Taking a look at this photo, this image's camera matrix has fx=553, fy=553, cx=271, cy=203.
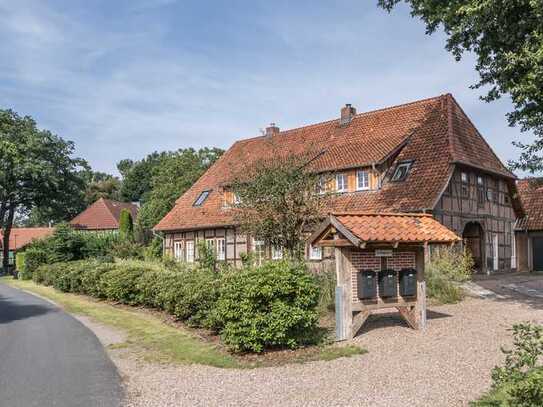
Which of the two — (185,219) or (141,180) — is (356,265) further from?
(141,180)

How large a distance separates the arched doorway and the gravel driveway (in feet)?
48.8

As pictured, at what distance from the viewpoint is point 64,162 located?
50500mm

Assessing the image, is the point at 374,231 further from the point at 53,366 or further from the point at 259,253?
the point at 259,253

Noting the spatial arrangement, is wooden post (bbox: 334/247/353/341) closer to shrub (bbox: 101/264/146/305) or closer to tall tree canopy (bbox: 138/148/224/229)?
shrub (bbox: 101/264/146/305)

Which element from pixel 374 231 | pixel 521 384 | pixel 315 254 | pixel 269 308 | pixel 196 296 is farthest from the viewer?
pixel 315 254

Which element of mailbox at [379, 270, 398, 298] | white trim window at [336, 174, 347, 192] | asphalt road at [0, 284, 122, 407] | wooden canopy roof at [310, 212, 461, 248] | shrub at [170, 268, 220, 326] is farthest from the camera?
white trim window at [336, 174, 347, 192]

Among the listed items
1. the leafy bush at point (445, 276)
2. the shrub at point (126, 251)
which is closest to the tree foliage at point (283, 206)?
the leafy bush at point (445, 276)

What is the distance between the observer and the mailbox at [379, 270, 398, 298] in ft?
35.9

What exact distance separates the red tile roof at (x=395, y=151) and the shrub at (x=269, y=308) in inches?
409

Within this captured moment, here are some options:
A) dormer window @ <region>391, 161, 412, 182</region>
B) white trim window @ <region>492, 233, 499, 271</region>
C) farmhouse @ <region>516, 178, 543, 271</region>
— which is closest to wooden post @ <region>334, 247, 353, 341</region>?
dormer window @ <region>391, 161, 412, 182</region>

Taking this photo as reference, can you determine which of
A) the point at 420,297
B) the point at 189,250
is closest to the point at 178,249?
the point at 189,250

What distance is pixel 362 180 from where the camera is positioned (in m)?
24.5

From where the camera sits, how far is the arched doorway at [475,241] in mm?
25234

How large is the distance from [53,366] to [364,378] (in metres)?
5.20
